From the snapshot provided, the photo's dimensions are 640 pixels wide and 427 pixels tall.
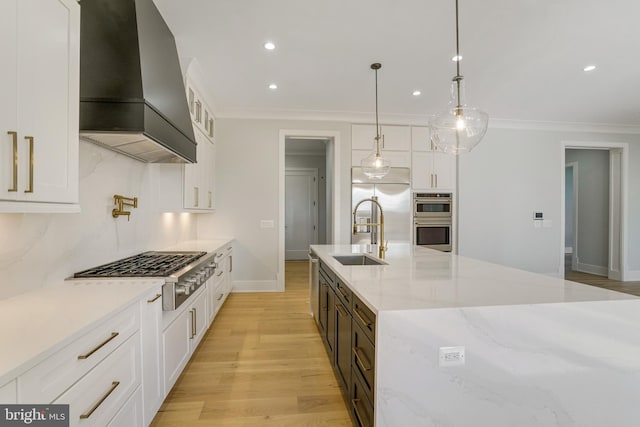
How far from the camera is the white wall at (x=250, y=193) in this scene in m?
4.39

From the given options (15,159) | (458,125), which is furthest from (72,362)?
(458,125)

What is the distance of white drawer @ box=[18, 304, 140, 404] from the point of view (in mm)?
847

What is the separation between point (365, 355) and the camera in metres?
1.39

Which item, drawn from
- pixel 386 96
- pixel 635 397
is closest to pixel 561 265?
pixel 386 96

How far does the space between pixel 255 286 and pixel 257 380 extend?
2.40 m

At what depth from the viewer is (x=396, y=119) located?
4.67 m

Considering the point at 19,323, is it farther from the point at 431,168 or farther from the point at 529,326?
the point at 431,168

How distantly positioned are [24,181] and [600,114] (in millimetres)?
6874

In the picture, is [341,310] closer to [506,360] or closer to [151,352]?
[506,360]

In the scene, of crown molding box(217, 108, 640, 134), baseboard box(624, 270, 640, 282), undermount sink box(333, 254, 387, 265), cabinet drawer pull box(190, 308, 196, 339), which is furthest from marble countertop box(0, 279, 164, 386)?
baseboard box(624, 270, 640, 282)

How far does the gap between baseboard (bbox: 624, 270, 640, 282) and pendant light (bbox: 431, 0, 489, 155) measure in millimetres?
5560

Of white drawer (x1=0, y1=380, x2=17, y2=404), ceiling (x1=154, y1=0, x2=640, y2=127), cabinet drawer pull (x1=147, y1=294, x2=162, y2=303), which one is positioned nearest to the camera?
white drawer (x1=0, y1=380, x2=17, y2=404)

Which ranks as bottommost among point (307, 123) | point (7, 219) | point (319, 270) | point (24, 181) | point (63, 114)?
point (319, 270)

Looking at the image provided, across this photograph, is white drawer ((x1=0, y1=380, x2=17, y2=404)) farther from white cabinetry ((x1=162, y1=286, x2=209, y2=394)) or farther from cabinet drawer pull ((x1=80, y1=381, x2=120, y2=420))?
white cabinetry ((x1=162, y1=286, x2=209, y2=394))
